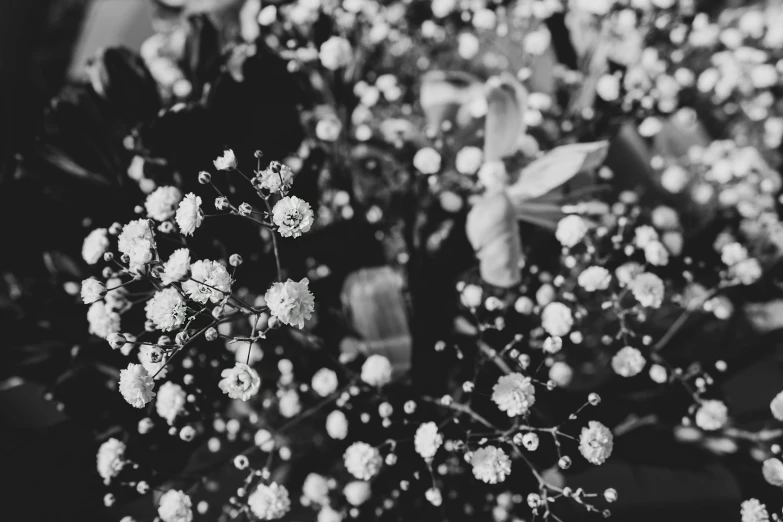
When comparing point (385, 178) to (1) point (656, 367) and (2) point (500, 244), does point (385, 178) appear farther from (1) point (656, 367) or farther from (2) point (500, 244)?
(1) point (656, 367)

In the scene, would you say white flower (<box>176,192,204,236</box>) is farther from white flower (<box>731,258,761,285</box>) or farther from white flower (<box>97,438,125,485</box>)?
white flower (<box>731,258,761,285</box>)

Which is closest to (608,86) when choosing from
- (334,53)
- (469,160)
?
(469,160)

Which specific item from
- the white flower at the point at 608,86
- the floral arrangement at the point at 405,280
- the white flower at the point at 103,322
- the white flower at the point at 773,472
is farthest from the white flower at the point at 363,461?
the white flower at the point at 608,86

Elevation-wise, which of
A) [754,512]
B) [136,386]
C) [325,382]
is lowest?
[754,512]

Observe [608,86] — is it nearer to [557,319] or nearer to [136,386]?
[557,319]

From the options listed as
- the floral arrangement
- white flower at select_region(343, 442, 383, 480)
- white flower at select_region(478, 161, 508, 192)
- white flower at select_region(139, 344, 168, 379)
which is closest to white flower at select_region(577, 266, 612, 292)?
the floral arrangement

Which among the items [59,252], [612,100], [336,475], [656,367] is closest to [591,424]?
[656,367]
